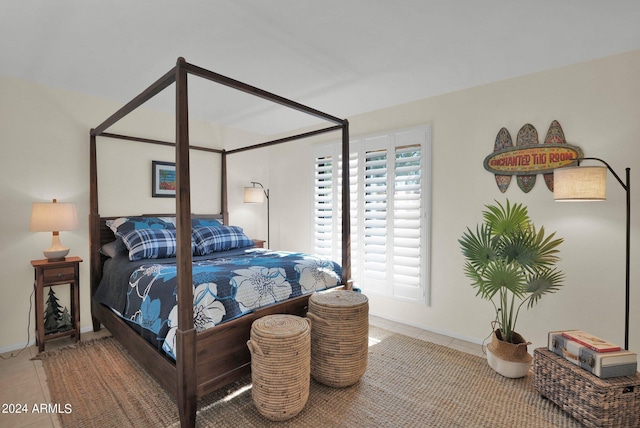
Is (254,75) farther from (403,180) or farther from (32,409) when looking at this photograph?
(32,409)

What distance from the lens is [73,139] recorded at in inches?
123

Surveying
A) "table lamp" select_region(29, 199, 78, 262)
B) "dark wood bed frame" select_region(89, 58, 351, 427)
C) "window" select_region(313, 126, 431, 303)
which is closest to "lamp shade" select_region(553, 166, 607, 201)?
"window" select_region(313, 126, 431, 303)

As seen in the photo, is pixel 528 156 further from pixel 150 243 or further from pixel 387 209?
pixel 150 243

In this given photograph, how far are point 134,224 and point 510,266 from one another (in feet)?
11.2

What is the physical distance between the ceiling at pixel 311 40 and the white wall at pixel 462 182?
0.69 feet

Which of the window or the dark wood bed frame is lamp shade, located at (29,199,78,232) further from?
the window

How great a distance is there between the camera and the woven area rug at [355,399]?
1.94 metres

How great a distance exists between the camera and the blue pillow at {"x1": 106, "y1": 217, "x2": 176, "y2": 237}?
3.12 m

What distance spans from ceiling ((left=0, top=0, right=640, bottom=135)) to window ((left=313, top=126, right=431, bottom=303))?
28.7 inches

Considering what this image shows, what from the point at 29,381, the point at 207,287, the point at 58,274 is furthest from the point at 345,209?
the point at 29,381

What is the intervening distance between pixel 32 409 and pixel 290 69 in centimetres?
298

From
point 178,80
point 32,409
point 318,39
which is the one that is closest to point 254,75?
point 318,39

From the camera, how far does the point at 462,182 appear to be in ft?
10.3

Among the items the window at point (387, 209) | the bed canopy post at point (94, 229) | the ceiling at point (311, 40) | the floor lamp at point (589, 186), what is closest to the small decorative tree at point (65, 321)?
the bed canopy post at point (94, 229)
